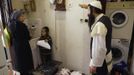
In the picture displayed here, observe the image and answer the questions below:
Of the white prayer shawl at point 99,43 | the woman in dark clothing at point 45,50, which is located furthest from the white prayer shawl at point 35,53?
the white prayer shawl at point 99,43

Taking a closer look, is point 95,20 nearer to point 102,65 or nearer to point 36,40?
point 102,65

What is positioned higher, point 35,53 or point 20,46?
point 20,46

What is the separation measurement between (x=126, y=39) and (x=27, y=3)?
2.21 m

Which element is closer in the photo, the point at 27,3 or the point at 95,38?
the point at 95,38

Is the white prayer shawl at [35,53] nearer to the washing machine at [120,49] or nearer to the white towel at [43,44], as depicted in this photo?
the white towel at [43,44]

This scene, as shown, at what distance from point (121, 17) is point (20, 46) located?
74.8 inches

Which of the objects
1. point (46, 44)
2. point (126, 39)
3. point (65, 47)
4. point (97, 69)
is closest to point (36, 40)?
point (46, 44)

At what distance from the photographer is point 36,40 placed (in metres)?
3.23

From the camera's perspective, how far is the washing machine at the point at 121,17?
2.76 meters

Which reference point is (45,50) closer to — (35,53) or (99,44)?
(35,53)

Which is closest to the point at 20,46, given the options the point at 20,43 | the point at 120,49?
the point at 20,43

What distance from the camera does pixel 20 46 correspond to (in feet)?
8.66

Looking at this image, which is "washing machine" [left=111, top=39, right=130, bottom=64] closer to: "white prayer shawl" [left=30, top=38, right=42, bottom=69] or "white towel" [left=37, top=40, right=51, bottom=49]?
"white towel" [left=37, top=40, right=51, bottom=49]

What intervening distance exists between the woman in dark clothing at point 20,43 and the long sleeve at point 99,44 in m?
1.26
